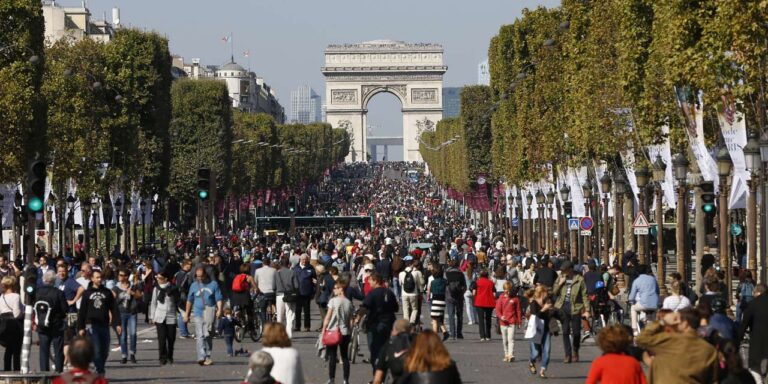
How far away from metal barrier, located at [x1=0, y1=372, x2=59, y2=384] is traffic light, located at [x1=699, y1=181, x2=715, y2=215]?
1879 cm

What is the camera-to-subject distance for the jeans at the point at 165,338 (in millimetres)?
27797

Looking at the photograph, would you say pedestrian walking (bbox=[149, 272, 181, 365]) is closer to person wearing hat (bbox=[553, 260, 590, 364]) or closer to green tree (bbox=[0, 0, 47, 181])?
person wearing hat (bbox=[553, 260, 590, 364])

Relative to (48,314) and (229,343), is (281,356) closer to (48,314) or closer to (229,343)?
(48,314)

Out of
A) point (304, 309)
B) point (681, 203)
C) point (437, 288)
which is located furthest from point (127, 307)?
point (681, 203)

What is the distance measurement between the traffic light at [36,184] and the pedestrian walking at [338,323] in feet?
16.8

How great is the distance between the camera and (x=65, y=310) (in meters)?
24.5

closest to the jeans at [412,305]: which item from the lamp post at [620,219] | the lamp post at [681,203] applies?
the lamp post at [681,203]

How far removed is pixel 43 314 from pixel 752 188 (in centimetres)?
1578

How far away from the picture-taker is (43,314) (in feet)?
79.8

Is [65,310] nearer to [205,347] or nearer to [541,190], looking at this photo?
[205,347]

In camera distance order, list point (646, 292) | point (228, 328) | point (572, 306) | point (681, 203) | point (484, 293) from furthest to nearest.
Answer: point (681, 203)
point (484, 293)
point (228, 328)
point (572, 306)
point (646, 292)

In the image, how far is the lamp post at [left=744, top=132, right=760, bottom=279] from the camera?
30.5 metres

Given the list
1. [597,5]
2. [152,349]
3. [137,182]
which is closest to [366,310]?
[152,349]

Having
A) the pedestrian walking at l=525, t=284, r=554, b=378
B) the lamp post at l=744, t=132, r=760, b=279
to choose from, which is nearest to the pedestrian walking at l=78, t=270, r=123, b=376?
the pedestrian walking at l=525, t=284, r=554, b=378
